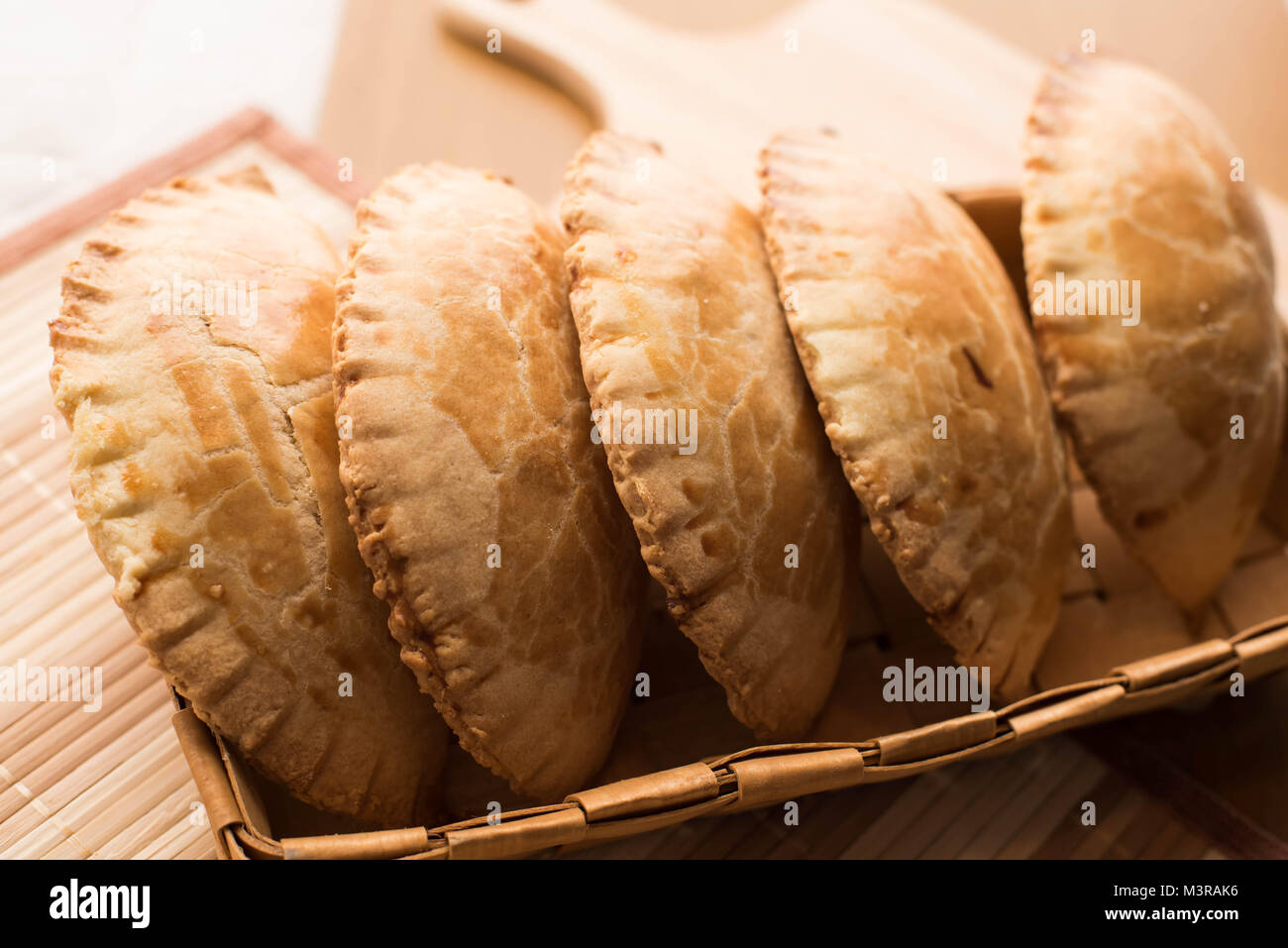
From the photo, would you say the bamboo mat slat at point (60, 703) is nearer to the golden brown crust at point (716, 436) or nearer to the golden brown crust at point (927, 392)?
the golden brown crust at point (716, 436)

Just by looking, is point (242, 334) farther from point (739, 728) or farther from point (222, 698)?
point (739, 728)

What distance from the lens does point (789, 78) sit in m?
3.34

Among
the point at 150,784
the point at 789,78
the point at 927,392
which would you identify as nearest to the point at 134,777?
the point at 150,784

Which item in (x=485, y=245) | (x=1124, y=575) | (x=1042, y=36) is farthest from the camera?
(x=1042, y=36)

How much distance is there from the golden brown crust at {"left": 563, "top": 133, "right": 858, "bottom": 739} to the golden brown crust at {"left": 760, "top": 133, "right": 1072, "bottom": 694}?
0.26 ft

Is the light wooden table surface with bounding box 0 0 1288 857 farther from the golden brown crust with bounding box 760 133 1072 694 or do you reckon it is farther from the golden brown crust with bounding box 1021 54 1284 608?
the golden brown crust with bounding box 1021 54 1284 608

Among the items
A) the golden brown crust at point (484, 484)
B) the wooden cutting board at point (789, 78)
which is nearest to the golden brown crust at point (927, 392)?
Result: the golden brown crust at point (484, 484)

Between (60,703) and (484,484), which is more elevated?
(484,484)

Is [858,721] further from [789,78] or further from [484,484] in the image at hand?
[789,78]

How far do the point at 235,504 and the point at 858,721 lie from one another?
3.87 feet

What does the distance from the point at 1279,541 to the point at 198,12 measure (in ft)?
11.8

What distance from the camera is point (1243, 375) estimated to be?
2.04 metres

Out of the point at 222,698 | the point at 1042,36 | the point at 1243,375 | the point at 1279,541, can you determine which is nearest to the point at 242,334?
the point at 222,698

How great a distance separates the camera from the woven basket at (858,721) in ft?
4.65
